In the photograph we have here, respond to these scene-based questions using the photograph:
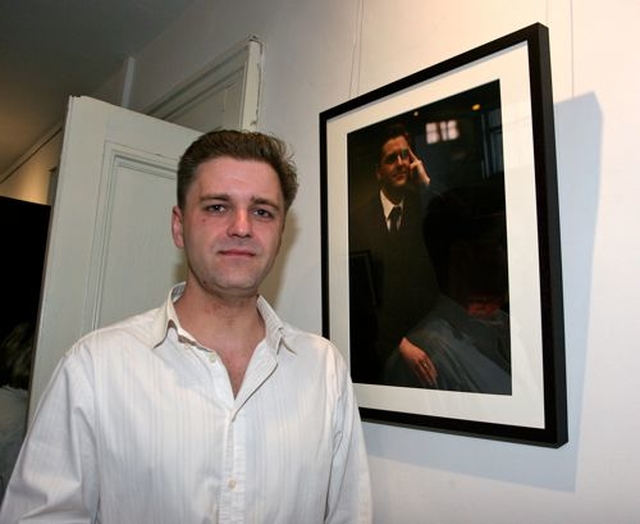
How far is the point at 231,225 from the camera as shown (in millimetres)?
1022

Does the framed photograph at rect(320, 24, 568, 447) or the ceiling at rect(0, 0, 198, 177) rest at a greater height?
the ceiling at rect(0, 0, 198, 177)

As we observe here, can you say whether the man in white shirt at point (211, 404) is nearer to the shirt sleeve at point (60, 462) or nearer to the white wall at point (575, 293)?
the shirt sleeve at point (60, 462)

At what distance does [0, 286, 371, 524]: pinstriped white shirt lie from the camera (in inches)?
34.1

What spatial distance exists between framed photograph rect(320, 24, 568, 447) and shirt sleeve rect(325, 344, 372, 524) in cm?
6

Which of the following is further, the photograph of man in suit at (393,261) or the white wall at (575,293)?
the photograph of man in suit at (393,261)

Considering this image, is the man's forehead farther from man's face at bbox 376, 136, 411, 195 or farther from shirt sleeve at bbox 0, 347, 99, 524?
shirt sleeve at bbox 0, 347, 99, 524

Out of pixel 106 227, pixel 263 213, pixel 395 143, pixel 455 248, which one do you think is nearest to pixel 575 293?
pixel 455 248

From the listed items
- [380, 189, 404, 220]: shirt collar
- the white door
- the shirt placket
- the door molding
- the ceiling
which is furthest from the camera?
the ceiling

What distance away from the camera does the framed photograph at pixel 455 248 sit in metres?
0.86

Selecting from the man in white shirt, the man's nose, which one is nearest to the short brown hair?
the man in white shirt

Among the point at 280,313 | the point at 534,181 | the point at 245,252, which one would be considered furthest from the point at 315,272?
the point at 534,181

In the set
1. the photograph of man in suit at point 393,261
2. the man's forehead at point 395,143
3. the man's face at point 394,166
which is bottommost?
the photograph of man in suit at point 393,261

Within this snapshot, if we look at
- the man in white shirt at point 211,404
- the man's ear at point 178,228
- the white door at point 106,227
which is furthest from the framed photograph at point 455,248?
the white door at point 106,227

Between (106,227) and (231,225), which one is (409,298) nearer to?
(231,225)
